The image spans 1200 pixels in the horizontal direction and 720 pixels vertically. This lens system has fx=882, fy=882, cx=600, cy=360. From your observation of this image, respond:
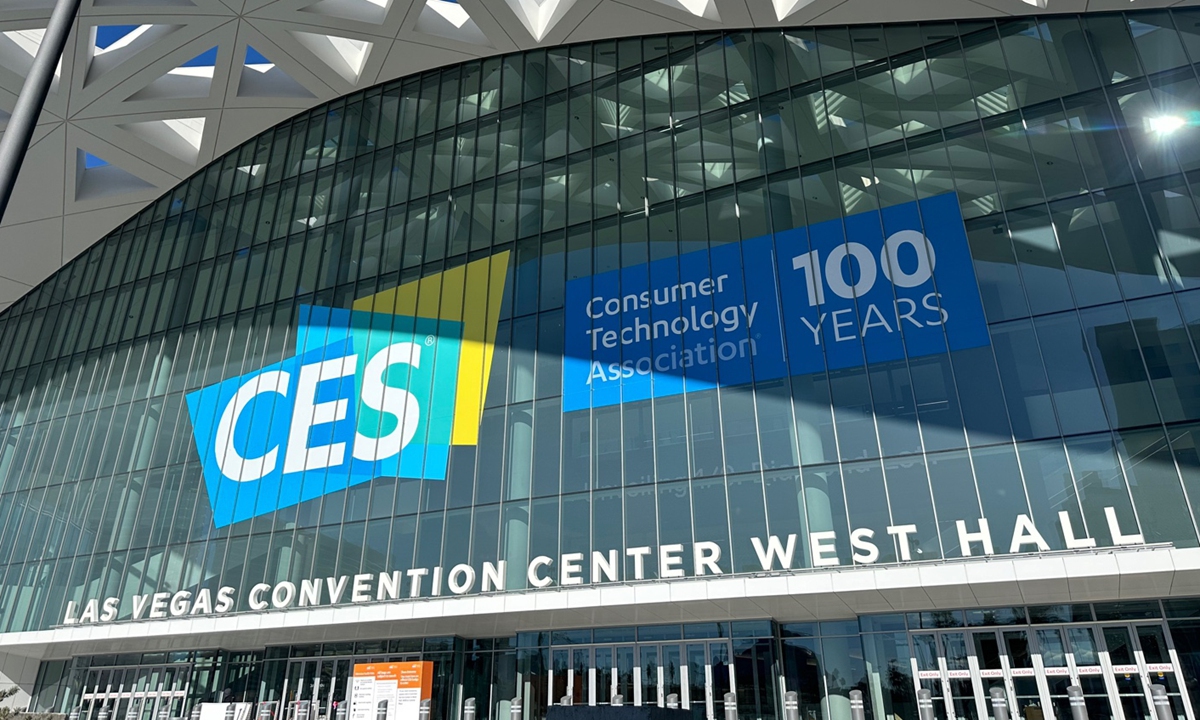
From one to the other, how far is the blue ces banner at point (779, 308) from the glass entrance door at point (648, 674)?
565cm

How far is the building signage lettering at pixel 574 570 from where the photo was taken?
1611cm

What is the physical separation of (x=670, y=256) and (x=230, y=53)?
15552 millimetres

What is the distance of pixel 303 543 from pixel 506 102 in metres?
14.1

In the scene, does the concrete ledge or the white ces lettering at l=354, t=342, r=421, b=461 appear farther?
the white ces lettering at l=354, t=342, r=421, b=461

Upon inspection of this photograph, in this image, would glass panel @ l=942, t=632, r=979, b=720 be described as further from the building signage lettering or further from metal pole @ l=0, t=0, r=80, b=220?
metal pole @ l=0, t=0, r=80, b=220

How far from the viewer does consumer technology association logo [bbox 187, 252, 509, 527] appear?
76.0ft

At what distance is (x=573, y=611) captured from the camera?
1900cm

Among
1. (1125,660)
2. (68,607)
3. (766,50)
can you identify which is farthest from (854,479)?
(68,607)

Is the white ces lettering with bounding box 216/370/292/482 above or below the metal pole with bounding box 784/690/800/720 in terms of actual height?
above

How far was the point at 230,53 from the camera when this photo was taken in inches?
1063

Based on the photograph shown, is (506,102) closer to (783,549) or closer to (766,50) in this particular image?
(766,50)

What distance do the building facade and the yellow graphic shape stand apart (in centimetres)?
10

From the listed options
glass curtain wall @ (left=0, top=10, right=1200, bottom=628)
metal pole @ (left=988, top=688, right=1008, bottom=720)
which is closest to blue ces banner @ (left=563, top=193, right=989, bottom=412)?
glass curtain wall @ (left=0, top=10, right=1200, bottom=628)

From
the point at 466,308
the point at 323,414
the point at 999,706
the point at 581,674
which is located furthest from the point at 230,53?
the point at 999,706
